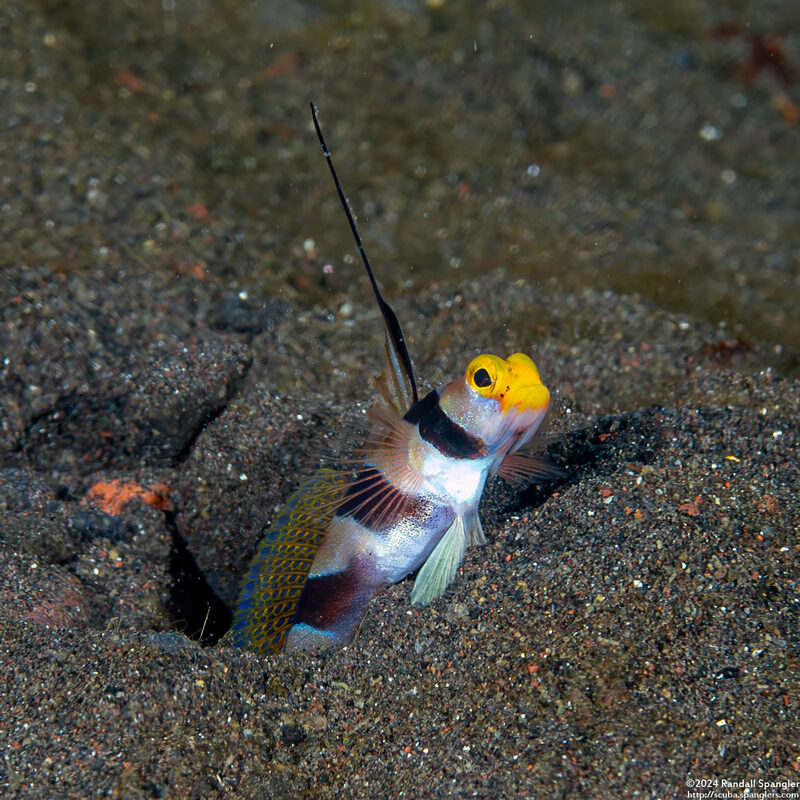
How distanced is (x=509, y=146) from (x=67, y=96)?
8.59ft

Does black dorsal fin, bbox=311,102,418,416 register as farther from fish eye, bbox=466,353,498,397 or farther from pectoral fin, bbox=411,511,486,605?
pectoral fin, bbox=411,511,486,605

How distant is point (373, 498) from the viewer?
227cm

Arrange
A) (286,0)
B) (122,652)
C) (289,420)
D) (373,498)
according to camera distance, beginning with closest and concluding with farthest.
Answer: (122,652) < (373,498) < (289,420) < (286,0)

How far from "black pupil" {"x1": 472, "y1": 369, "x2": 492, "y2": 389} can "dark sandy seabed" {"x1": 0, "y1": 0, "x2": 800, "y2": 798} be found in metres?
0.59

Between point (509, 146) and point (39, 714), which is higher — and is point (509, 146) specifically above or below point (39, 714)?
above

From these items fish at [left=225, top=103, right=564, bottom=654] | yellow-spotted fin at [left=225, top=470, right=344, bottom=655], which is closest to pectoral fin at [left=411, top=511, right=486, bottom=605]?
fish at [left=225, top=103, right=564, bottom=654]

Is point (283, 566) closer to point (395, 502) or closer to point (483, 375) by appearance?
point (395, 502)

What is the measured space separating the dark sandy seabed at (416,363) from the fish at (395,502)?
0.40 ft

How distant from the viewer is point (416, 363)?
324cm

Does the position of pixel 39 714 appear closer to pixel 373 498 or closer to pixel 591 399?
pixel 373 498

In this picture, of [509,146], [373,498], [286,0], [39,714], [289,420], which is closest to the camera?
[39,714]

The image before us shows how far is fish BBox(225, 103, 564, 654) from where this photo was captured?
6.68ft

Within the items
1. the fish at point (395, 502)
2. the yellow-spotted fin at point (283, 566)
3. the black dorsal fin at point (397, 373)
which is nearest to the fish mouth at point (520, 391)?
the fish at point (395, 502)

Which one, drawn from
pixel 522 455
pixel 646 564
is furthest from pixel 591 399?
pixel 646 564
